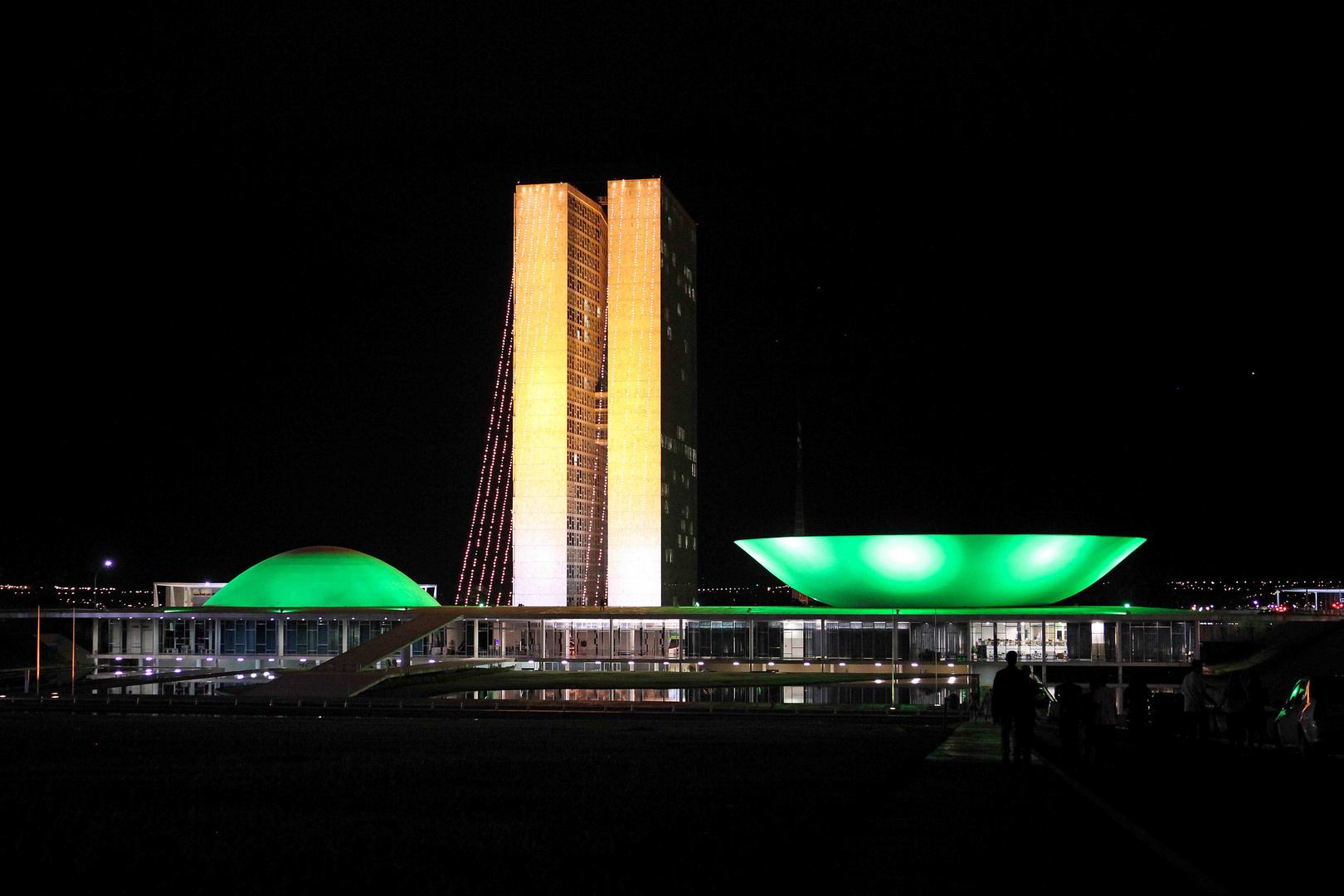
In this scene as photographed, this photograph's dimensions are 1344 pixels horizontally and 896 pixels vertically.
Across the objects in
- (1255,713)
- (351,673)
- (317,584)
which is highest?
(317,584)

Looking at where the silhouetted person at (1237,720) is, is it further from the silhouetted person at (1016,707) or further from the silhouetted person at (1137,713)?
the silhouetted person at (1016,707)

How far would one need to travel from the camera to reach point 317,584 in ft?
176

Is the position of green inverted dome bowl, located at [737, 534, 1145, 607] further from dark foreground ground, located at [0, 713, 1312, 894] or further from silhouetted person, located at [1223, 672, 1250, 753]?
dark foreground ground, located at [0, 713, 1312, 894]

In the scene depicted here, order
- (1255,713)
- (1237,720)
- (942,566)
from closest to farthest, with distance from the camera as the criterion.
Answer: (1255,713) < (1237,720) < (942,566)

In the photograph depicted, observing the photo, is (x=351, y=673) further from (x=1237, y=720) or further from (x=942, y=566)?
(x=1237, y=720)

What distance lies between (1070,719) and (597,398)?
54979 mm

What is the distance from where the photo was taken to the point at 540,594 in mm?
63375

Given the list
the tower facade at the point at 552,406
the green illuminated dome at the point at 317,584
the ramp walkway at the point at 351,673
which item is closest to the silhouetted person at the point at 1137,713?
the ramp walkway at the point at 351,673

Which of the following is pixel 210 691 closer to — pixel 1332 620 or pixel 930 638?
pixel 930 638

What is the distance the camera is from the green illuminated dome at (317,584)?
5334cm

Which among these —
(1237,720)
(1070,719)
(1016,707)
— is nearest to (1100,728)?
(1070,719)

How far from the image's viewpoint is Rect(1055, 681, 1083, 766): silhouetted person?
15039mm

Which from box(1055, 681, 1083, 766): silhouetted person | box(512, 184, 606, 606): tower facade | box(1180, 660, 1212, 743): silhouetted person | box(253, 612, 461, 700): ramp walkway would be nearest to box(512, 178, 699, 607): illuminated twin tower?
box(512, 184, 606, 606): tower facade

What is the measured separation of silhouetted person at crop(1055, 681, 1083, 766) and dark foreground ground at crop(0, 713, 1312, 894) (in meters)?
1.13
